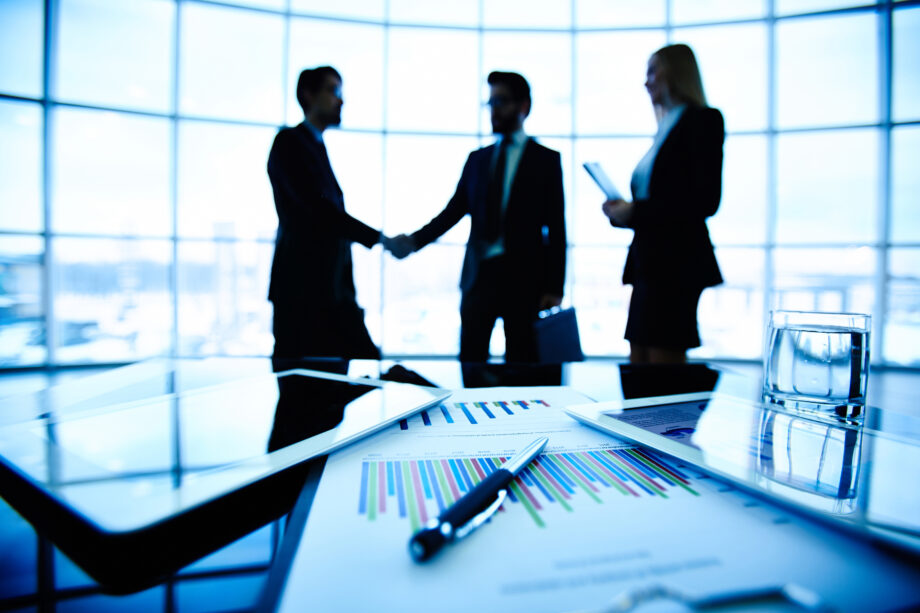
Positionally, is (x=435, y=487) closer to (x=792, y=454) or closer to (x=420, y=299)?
(x=792, y=454)

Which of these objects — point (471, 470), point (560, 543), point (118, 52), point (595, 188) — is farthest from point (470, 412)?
point (118, 52)

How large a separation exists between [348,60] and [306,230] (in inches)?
113

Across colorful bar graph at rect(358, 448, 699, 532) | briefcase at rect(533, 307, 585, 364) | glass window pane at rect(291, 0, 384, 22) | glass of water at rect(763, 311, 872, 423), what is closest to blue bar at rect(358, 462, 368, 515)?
colorful bar graph at rect(358, 448, 699, 532)

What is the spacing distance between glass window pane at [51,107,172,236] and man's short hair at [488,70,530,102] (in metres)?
3.26

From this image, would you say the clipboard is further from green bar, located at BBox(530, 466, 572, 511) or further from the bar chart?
green bar, located at BBox(530, 466, 572, 511)

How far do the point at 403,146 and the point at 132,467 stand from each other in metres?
4.21

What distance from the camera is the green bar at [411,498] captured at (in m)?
0.26

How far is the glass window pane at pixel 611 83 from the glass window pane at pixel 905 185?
7.39 feet

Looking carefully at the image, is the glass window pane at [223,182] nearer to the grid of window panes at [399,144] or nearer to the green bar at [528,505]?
the grid of window panes at [399,144]

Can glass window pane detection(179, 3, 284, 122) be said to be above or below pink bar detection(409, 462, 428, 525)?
above

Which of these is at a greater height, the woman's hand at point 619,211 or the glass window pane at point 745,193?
the glass window pane at point 745,193

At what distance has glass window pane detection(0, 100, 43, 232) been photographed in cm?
346

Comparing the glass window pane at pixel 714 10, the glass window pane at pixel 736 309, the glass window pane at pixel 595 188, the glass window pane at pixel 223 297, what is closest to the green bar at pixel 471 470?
the glass window pane at pixel 223 297

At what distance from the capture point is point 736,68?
4.15m
